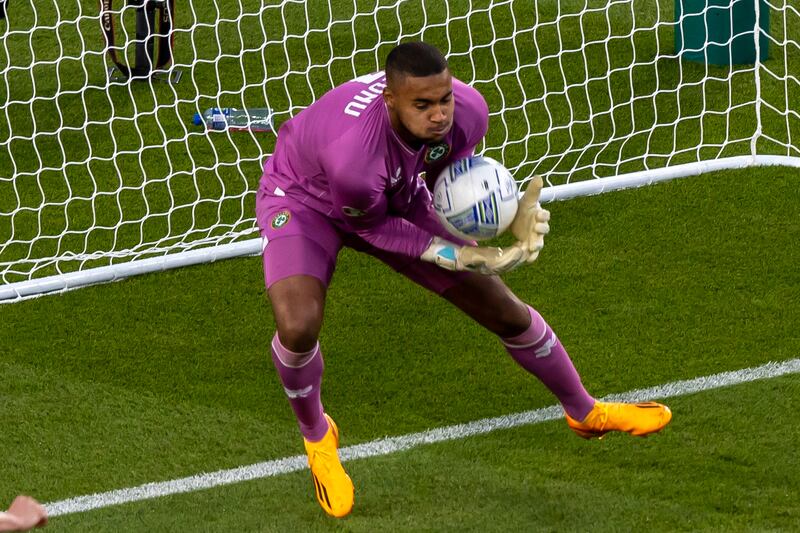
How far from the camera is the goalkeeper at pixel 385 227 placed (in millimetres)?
4184

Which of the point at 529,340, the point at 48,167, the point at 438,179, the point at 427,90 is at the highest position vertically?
the point at 427,90

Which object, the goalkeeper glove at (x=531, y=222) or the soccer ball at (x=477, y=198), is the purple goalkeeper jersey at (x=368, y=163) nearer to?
the soccer ball at (x=477, y=198)

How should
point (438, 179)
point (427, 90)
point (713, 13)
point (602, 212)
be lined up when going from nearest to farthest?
point (427, 90) → point (438, 179) → point (602, 212) → point (713, 13)

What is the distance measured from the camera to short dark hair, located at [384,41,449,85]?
406 cm

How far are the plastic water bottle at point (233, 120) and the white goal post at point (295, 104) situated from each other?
0.06 metres

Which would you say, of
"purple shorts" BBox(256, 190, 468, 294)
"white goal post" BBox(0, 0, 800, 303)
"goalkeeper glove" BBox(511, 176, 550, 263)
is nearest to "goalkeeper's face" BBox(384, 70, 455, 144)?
"goalkeeper glove" BBox(511, 176, 550, 263)

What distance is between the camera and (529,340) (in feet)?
15.3

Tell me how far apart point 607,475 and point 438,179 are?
1220mm

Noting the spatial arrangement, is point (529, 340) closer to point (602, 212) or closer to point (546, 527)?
point (546, 527)

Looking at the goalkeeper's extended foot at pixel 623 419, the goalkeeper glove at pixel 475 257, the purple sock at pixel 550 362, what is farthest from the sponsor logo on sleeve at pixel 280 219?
the goalkeeper's extended foot at pixel 623 419

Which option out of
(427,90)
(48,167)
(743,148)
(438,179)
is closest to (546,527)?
(438,179)

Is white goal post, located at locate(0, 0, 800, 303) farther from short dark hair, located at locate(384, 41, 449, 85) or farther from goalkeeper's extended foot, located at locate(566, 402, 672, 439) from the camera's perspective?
short dark hair, located at locate(384, 41, 449, 85)

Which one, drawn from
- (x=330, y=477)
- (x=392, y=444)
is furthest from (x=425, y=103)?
(x=392, y=444)

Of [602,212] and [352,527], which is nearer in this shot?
[352,527]
